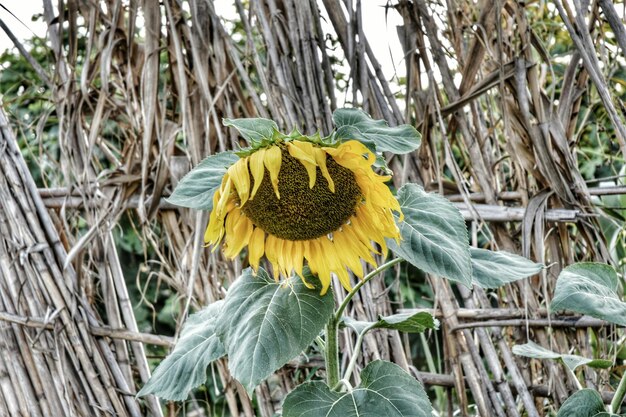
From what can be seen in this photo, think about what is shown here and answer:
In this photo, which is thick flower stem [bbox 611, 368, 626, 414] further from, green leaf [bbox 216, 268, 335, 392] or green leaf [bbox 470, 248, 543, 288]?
green leaf [bbox 216, 268, 335, 392]

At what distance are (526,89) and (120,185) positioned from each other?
79 centimetres

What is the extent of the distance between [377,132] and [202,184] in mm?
212

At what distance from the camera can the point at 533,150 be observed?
46.8 inches

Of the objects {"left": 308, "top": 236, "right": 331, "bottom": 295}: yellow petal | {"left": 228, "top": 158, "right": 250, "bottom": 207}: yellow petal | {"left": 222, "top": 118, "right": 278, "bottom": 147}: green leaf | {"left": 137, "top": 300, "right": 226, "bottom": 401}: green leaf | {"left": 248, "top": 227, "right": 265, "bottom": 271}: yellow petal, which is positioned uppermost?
{"left": 222, "top": 118, "right": 278, "bottom": 147}: green leaf

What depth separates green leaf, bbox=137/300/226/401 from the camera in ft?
2.81

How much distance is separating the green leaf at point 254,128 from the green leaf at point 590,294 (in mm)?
411

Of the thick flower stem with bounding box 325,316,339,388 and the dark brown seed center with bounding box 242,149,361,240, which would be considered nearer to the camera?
the dark brown seed center with bounding box 242,149,361,240

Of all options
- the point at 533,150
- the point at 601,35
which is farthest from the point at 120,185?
the point at 601,35

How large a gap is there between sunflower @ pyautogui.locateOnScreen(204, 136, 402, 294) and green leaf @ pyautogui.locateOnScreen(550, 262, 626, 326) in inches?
10.7

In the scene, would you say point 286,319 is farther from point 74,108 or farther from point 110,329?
point 74,108

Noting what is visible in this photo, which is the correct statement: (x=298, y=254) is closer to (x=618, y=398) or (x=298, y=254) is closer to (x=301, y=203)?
(x=301, y=203)

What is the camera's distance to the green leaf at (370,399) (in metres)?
0.74

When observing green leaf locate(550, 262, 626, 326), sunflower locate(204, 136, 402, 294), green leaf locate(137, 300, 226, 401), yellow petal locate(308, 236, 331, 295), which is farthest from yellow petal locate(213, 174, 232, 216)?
green leaf locate(550, 262, 626, 326)

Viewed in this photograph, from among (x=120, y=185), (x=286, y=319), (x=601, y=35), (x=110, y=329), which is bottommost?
(x=110, y=329)
